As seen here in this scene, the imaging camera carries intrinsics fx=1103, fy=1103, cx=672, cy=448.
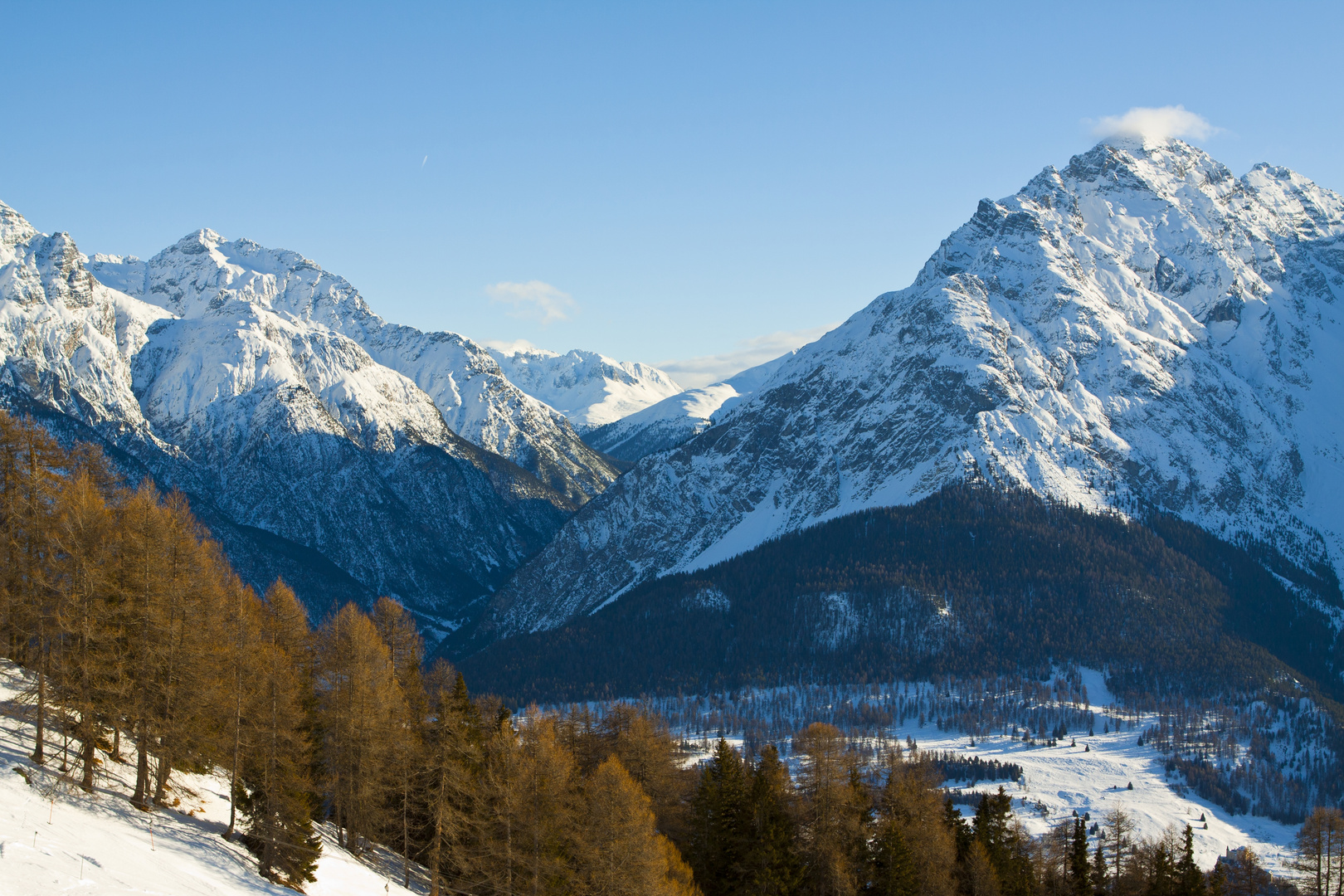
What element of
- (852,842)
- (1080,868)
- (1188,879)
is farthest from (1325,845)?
(852,842)

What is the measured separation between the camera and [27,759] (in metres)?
52.0

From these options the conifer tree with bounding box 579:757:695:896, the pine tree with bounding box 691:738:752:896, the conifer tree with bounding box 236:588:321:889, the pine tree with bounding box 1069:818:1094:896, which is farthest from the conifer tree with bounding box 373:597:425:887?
the pine tree with bounding box 1069:818:1094:896

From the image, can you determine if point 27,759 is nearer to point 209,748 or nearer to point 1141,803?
point 209,748

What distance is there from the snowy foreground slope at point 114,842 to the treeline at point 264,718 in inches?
42.8

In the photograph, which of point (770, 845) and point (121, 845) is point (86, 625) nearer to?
point (121, 845)

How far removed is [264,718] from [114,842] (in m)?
13.4

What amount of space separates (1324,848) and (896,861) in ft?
138

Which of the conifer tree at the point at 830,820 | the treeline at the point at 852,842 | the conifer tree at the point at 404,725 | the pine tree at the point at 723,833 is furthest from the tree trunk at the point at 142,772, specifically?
the conifer tree at the point at 830,820

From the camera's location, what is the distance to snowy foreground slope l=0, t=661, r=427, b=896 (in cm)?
4272

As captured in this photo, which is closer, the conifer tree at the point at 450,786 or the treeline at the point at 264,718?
the treeline at the point at 264,718

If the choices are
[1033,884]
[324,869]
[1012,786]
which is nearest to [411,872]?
[324,869]

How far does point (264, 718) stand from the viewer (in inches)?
2406

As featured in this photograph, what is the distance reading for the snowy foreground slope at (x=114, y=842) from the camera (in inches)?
1682

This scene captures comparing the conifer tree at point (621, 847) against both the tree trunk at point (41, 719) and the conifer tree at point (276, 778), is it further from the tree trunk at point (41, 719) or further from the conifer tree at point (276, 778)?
the tree trunk at point (41, 719)
